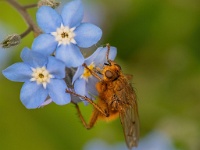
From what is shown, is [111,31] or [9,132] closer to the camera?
[9,132]

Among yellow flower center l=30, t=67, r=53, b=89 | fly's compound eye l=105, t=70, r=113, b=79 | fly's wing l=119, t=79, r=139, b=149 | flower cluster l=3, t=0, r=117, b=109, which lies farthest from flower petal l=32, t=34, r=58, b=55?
fly's wing l=119, t=79, r=139, b=149

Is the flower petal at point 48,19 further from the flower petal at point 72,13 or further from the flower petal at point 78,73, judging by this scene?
the flower petal at point 78,73

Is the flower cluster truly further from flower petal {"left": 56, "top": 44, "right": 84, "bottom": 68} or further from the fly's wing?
the fly's wing

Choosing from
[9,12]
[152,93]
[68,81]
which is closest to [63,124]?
[152,93]

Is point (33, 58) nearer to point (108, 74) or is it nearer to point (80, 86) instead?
point (80, 86)

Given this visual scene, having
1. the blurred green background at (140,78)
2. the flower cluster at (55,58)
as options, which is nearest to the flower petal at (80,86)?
the flower cluster at (55,58)

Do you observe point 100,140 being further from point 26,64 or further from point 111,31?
point 26,64
